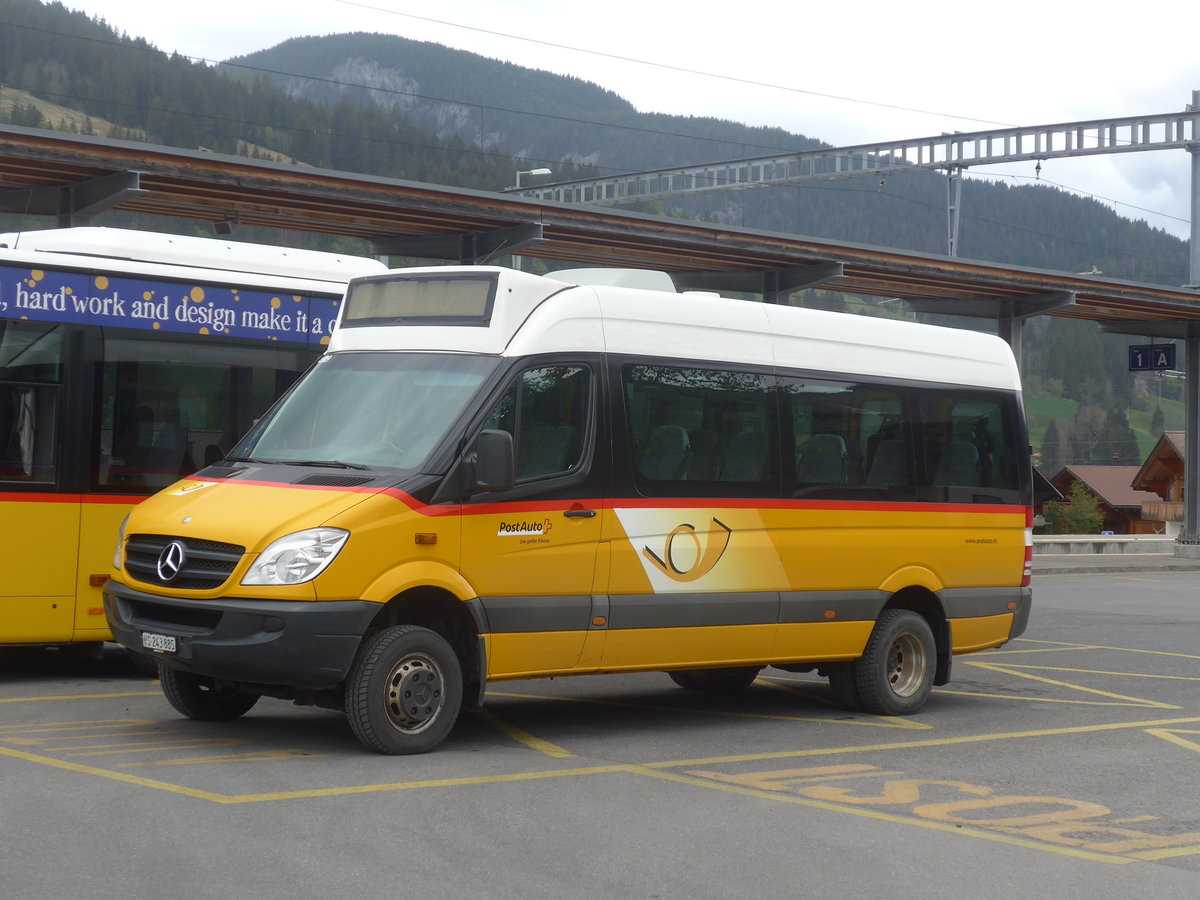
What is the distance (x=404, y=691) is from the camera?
27.6 ft

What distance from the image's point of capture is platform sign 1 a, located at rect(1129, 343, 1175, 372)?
3681cm

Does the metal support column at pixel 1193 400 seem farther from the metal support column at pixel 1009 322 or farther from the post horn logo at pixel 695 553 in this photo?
the post horn logo at pixel 695 553

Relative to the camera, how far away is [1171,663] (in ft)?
→ 48.8

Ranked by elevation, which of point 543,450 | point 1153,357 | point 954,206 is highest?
point 954,206

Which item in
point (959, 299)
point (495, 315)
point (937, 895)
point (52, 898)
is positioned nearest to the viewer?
point (52, 898)

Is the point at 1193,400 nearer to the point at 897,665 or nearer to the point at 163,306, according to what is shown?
the point at 897,665

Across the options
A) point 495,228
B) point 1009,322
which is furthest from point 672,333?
point 1009,322

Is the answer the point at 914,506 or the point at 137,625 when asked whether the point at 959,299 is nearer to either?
the point at 914,506

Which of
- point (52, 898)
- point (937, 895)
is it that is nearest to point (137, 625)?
point (52, 898)

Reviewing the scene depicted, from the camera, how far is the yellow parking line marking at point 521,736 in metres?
8.83

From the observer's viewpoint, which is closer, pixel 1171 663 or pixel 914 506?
pixel 914 506

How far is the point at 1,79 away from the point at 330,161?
32.6m

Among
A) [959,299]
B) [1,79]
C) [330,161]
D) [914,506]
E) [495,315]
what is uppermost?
[1,79]

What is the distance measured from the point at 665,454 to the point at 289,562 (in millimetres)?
2609
